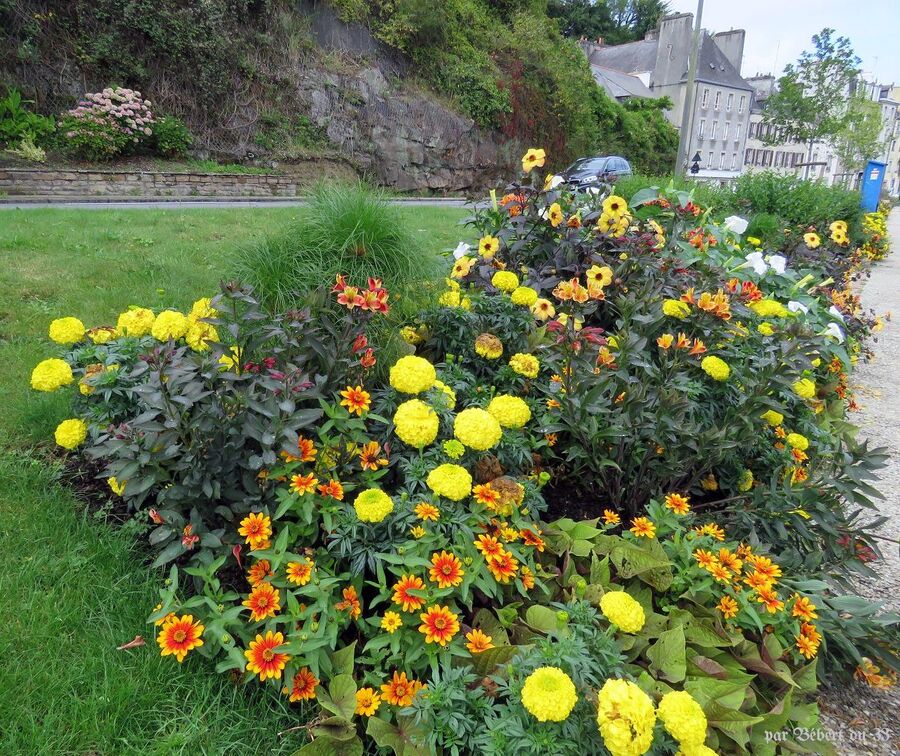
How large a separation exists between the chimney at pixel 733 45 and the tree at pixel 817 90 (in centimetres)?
1529

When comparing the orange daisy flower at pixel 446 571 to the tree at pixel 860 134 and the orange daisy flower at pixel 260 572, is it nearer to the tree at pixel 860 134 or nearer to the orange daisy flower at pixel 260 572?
the orange daisy flower at pixel 260 572

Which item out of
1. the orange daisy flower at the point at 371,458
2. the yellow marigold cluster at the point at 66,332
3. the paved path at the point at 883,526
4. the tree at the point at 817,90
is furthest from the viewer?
the tree at the point at 817,90

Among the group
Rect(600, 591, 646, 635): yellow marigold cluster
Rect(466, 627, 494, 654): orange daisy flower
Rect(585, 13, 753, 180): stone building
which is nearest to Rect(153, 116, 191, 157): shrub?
Rect(466, 627, 494, 654): orange daisy flower

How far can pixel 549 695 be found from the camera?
117 cm

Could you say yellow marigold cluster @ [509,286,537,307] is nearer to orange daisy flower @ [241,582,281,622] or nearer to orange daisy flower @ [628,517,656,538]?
orange daisy flower @ [628,517,656,538]

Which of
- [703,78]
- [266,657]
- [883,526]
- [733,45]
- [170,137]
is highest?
[733,45]

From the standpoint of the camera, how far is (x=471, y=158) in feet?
60.0

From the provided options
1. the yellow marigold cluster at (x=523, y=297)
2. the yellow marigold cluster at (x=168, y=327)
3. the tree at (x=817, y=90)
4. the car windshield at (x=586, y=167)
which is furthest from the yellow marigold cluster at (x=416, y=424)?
the tree at (x=817, y=90)

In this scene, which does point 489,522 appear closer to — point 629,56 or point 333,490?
point 333,490

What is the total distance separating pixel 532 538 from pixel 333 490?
63 centimetres

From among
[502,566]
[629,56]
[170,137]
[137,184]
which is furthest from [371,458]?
[629,56]

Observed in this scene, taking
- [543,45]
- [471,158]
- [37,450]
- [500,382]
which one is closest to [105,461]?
[37,450]

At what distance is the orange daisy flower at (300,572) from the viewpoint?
5.15 feet

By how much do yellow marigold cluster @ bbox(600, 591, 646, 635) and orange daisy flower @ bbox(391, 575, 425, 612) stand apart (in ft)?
1.55
